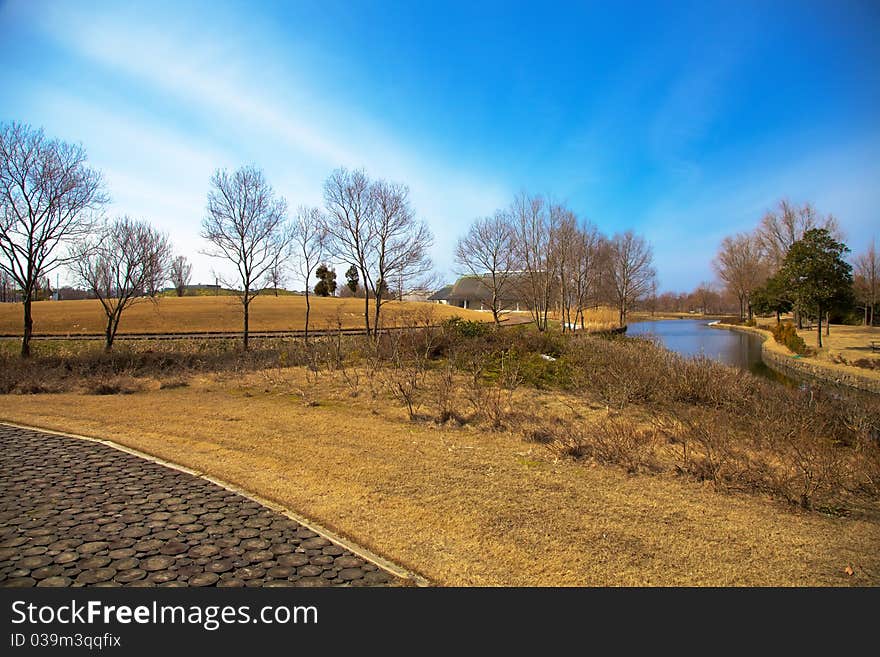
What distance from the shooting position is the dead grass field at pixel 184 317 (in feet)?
98.6

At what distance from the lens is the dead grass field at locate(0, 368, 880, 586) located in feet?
11.9

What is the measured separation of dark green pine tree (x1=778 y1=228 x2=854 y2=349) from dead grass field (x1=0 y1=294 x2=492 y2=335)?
20.0 metres

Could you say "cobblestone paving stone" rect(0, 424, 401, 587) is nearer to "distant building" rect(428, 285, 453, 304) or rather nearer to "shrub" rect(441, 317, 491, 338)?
"shrub" rect(441, 317, 491, 338)

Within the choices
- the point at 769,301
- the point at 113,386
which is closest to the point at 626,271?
the point at 769,301

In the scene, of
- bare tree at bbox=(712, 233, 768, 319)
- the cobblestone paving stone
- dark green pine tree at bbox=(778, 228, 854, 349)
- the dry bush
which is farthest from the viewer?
bare tree at bbox=(712, 233, 768, 319)

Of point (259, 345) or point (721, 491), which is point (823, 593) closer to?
point (721, 491)

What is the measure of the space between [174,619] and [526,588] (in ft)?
7.50

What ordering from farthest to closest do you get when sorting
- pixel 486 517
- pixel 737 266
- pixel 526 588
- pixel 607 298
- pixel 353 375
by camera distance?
pixel 737 266 → pixel 607 298 → pixel 353 375 → pixel 486 517 → pixel 526 588

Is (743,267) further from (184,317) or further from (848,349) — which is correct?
(184,317)

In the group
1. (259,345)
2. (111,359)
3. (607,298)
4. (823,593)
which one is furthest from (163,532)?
(607,298)

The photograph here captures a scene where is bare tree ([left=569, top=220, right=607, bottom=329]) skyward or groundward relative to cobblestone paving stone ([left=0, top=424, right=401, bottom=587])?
skyward

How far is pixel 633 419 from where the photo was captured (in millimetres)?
8430

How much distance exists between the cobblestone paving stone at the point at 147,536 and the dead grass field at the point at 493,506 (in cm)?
37

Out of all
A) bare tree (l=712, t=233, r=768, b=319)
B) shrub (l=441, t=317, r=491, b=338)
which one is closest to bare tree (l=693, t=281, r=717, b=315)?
bare tree (l=712, t=233, r=768, b=319)
